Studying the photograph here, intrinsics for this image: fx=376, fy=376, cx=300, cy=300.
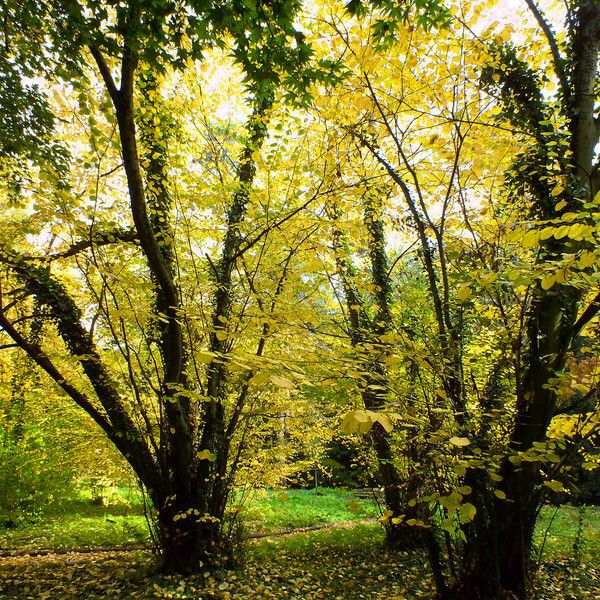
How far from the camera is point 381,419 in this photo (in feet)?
3.38

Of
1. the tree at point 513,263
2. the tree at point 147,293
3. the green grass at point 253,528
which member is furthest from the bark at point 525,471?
the tree at point 147,293

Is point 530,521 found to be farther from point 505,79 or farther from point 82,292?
point 82,292

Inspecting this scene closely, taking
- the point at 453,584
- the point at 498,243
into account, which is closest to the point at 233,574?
the point at 453,584

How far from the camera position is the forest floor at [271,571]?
4030 millimetres

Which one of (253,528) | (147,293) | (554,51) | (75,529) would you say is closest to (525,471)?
(554,51)

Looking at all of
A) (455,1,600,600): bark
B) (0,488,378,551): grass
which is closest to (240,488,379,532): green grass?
(0,488,378,551): grass

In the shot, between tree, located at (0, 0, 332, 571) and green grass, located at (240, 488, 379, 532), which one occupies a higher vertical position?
tree, located at (0, 0, 332, 571)

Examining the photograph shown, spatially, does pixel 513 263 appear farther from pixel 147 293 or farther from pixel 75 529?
pixel 75 529

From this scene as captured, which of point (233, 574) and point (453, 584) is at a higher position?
point (453, 584)

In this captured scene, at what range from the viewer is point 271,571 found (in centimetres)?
495

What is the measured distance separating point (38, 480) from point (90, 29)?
830 centimetres

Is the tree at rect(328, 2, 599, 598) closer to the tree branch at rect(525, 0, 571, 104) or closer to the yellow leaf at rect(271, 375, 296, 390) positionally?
the tree branch at rect(525, 0, 571, 104)

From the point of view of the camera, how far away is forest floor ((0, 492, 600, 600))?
13.2 feet

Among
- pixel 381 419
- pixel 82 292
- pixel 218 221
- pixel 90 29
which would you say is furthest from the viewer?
pixel 82 292
